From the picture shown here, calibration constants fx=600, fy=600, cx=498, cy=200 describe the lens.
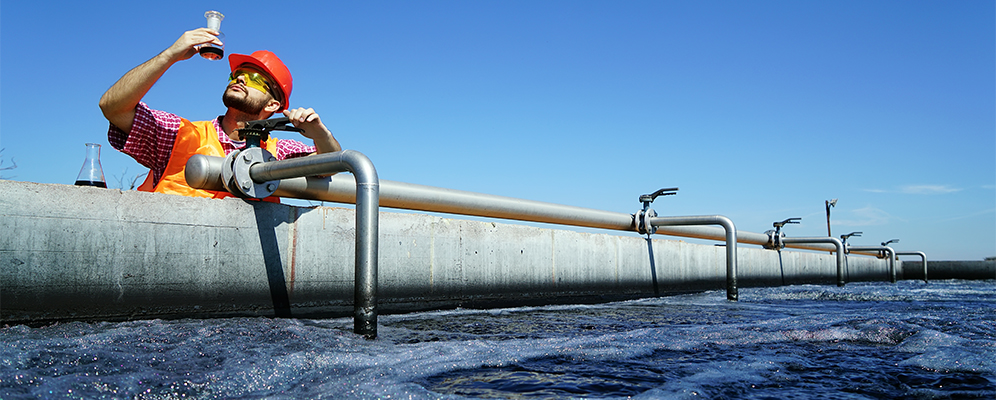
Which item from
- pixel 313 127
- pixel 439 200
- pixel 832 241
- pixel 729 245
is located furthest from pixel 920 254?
pixel 313 127

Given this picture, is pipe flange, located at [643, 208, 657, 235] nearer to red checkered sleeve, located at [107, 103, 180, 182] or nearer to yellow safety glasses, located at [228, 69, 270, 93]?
yellow safety glasses, located at [228, 69, 270, 93]

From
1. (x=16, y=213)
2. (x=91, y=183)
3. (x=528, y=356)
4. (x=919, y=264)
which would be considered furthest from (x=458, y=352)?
(x=919, y=264)

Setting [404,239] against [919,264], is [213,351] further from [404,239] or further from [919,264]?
[919,264]

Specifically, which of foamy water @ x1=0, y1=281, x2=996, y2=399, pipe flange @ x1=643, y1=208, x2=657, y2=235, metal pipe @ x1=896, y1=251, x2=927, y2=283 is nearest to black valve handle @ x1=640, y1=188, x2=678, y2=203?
pipe flange @ x1=643, y1=208, x2=657, y2=235

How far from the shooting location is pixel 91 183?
9.31 feet

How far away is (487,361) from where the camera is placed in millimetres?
2039

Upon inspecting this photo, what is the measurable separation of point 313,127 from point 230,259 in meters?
0.76

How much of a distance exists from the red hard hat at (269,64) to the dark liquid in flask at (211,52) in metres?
0.50

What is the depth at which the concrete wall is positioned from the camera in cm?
238

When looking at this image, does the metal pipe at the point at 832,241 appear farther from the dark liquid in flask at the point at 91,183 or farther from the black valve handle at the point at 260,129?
the dark liquid in flask at the point at 91,183

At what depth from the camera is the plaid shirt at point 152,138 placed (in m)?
3.00

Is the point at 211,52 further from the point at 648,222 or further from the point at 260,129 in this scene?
the point at 648,222

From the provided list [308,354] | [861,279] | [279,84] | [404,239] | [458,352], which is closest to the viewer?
[308,354]

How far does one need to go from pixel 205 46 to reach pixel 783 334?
300cm
